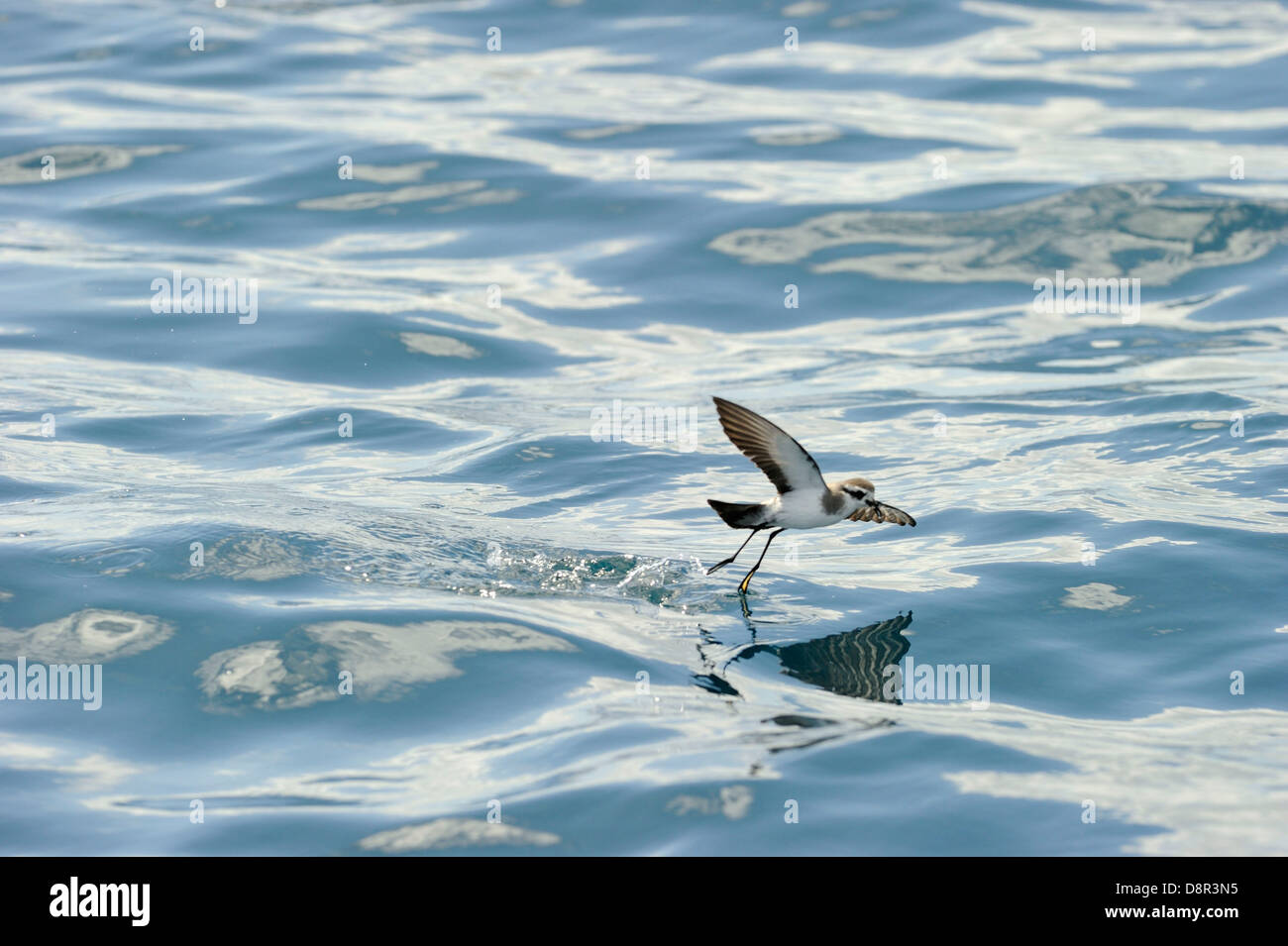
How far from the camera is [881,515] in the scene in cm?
1006

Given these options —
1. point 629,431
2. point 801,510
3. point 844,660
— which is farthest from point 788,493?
point 629,431

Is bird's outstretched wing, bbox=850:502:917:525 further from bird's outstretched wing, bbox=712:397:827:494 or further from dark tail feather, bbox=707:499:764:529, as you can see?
dark tail feather, bbox=707:499:764:529

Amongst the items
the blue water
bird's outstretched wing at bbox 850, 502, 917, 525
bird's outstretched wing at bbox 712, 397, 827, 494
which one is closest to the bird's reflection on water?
Result: the blue water

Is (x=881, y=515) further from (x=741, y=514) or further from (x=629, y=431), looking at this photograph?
(x=629, y=431)

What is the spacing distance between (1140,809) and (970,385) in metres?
9.23

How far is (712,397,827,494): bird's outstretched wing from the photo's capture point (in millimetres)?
8812

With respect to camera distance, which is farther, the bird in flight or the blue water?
the bird in flight

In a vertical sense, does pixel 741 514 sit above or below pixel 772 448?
below

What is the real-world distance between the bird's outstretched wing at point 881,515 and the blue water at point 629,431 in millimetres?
886

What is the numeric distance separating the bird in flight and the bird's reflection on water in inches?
35.7

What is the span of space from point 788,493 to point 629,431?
20.2 feet

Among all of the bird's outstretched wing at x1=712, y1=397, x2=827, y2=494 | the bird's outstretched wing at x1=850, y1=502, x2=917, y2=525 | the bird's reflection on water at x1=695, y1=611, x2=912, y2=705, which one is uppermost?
the bird's outstretched wing at x1=712, y1=397, x2=827, y2=494

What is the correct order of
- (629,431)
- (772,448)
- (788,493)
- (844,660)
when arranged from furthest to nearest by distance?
(629,431)
(844,660)
(788,493)
(772,448)

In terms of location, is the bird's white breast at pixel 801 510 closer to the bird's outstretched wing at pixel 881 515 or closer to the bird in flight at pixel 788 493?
the bird in flight at pixel 788 493
